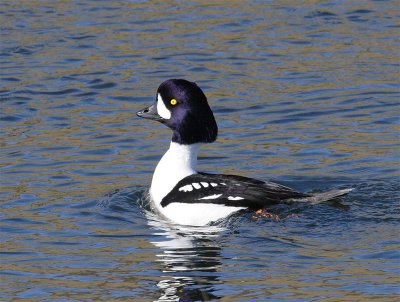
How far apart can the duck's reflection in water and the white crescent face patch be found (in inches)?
43.8

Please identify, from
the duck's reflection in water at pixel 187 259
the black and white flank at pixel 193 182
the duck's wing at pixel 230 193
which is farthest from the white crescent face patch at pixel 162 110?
the duck's reflection in water at pixel 187 259

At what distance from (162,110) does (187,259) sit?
8.76 ft

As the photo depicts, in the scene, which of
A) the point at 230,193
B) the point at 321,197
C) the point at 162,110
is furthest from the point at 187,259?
the point at 162,110

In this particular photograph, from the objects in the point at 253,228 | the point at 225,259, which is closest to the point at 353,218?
the point at 253,228

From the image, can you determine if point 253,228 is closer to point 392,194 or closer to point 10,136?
point 392,194

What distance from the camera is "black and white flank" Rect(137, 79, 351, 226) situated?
12.1 meters

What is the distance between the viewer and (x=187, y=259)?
10.8 metres

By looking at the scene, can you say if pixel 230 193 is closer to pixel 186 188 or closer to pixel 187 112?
pixel 186 188

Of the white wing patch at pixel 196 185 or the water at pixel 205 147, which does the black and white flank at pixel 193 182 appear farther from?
the water at pixel 205 147

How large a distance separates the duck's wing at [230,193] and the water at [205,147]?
0.56 feet

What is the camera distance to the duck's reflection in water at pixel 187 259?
9.80 meters

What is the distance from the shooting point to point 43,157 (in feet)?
48.5

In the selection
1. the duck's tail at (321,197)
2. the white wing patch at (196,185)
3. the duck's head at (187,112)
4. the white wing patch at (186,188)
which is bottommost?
the duck's tail at (321,197)

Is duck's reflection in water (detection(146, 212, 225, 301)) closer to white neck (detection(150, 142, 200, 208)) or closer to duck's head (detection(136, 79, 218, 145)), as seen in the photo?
white neck (detection(150, 142, 200, 208))
